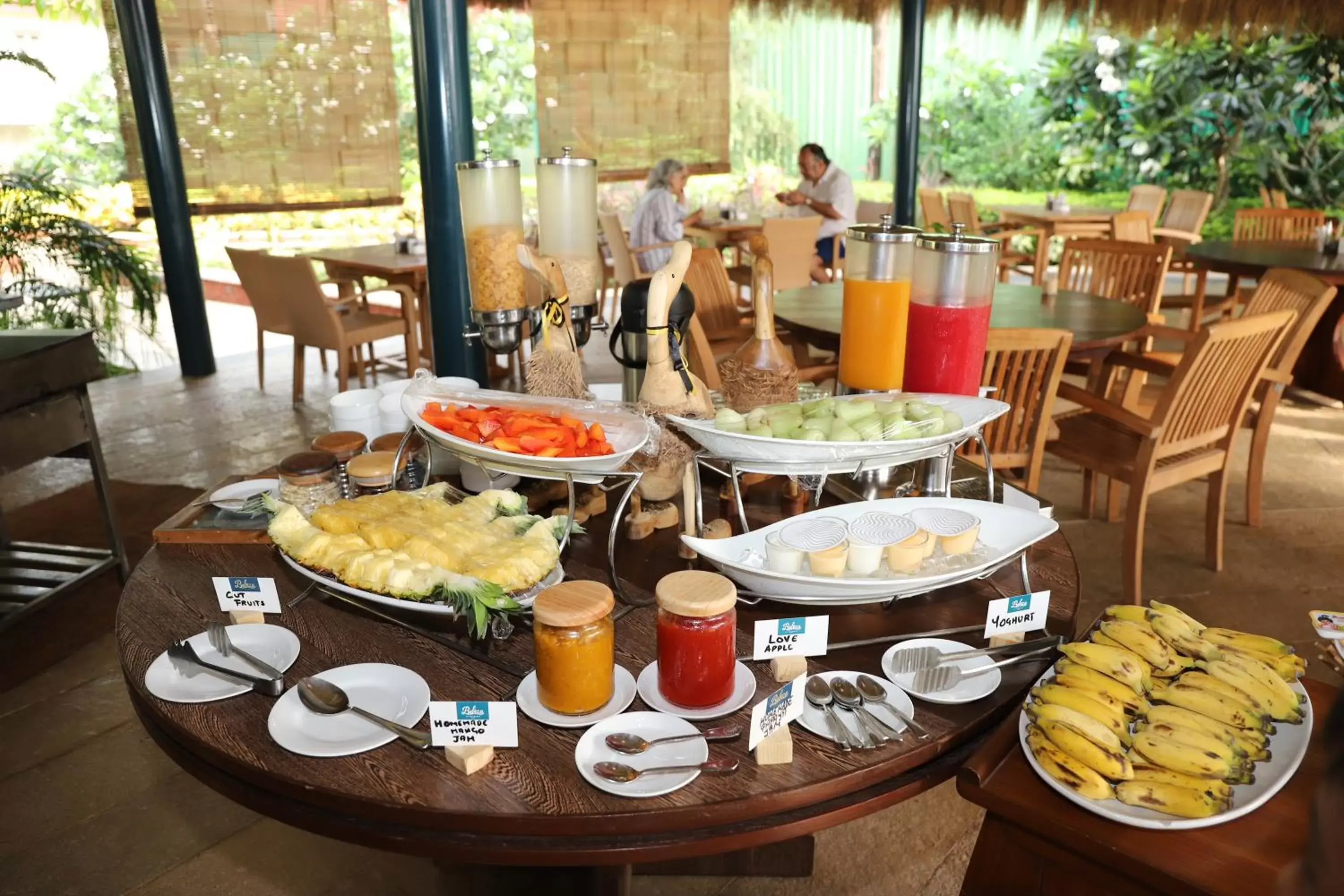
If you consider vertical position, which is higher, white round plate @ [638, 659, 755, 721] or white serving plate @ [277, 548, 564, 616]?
white serving plate @ [277, 548, 564, 616]

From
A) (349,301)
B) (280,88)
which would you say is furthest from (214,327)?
(349,301)

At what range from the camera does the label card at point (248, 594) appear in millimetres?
1296

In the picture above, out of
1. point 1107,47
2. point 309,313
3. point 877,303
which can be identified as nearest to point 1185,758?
point 877,303

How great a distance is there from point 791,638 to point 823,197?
5.45m

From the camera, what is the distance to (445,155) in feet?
9.36

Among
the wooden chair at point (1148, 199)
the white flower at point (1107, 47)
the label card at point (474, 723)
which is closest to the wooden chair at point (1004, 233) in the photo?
the wooden chair at point (1148, 199)

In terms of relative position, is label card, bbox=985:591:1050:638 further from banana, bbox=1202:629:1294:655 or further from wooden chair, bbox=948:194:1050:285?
wooden chair, bbox=948:194:1050:285

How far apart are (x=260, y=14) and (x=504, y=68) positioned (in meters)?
1.91

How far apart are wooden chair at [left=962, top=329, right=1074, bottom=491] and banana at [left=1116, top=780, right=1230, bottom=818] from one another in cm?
149

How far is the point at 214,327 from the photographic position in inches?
271

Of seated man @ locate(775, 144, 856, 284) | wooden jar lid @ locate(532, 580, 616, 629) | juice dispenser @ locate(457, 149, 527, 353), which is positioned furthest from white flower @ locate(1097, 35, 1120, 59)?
wooden jar lid @ locate(532, 580, 616, 629)

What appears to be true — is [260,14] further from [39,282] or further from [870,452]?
[870,452]

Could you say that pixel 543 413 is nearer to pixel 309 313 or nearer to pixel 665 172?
pixel 309 313

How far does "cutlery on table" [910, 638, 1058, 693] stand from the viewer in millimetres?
1146
